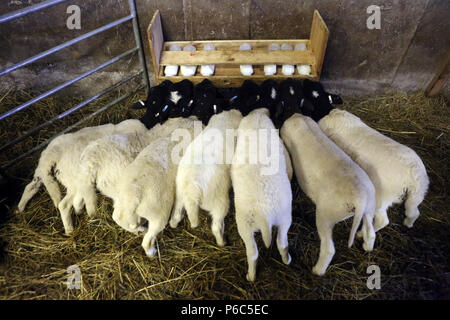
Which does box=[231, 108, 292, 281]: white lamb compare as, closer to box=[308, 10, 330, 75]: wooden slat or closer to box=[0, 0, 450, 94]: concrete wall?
box=[308, 10, 330, 75]: wooden slat

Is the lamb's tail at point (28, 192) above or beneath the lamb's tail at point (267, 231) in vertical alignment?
beneath

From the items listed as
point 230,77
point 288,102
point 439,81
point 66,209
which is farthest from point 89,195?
point 439,81

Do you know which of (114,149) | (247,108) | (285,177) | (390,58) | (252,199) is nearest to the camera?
(252,199)

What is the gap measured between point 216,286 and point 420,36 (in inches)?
147

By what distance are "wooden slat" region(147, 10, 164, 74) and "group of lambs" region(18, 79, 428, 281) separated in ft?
2.60

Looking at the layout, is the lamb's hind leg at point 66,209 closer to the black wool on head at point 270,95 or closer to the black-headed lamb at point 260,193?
the black-headed lamb at point 260,193

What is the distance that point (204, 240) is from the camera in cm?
247

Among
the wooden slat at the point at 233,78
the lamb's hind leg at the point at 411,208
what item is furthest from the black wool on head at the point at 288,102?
the lamb's hind leg at the point at 411,208

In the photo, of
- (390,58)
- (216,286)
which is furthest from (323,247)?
(390,58)

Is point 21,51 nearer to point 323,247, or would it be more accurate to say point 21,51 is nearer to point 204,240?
point 204,240

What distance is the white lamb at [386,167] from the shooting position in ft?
7.04

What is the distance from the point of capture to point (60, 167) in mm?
2373

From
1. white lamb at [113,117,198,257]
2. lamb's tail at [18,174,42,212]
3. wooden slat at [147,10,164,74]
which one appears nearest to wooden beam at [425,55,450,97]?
wooden slat at [147,10,164,74]

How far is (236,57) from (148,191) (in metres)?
1.93
